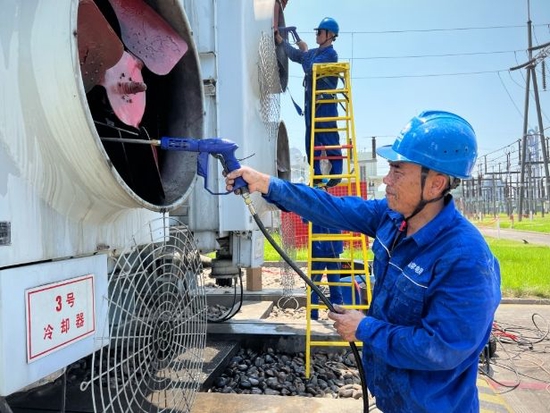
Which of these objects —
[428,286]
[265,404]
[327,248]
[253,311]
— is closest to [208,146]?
[428,286]

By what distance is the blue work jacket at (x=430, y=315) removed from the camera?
1569 millimetres

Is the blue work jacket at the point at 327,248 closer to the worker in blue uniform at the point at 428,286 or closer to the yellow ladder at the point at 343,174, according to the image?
the yellow ladder at the point at 343,174

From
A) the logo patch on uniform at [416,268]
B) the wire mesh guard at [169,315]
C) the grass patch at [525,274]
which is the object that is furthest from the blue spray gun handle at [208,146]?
the grass patch at [525,274]

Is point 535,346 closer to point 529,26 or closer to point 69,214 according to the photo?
point 69,214

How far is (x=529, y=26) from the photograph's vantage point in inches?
859

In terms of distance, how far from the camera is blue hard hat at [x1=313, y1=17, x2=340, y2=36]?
5316 millimetres

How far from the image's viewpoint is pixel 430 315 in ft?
5.33

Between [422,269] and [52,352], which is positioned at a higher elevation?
[422,269]

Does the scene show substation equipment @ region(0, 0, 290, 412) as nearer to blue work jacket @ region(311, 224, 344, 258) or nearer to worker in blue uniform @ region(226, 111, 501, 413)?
worker in blue uniform @ region(226, 111, 501, 413)

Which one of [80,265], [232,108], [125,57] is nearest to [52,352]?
[80,265]

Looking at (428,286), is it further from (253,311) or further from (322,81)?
(253,311)

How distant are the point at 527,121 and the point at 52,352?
83.3 feet

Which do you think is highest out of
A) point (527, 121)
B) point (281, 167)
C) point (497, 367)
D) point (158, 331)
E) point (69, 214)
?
point (527, 121)

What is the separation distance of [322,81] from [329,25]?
773mm
